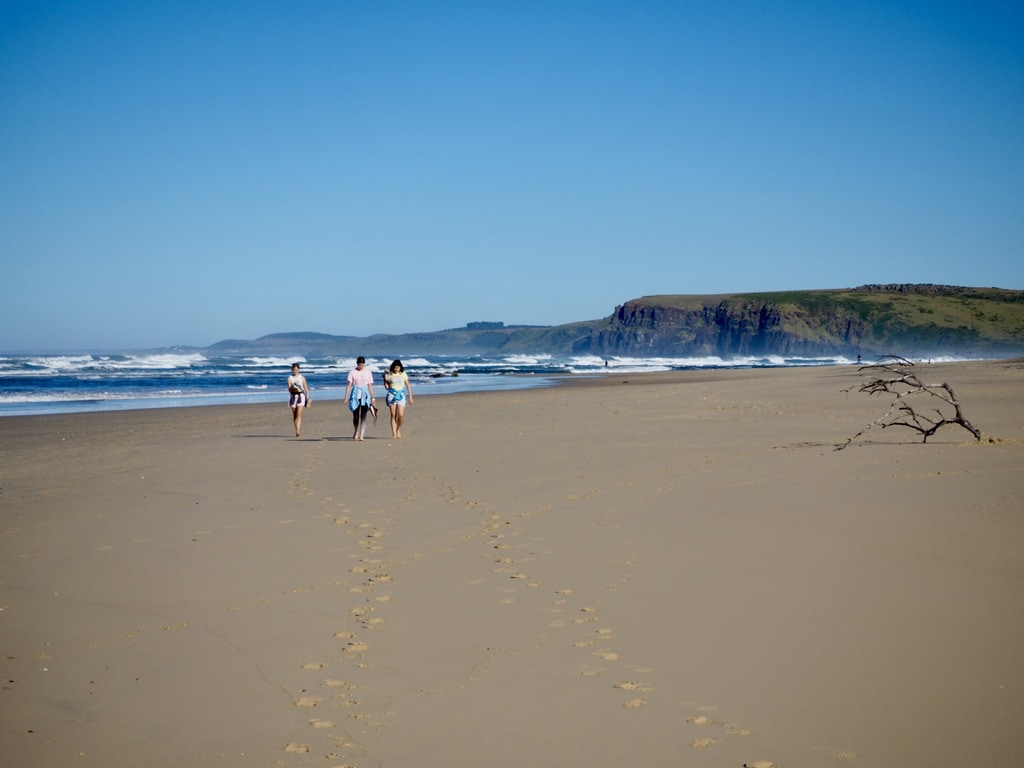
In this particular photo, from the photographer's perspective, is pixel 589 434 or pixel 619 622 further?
pixel 589 434

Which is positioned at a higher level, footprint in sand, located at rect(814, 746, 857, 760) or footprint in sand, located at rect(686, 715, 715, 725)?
footprint in sand, located at rect(814, 746, 857, 760)

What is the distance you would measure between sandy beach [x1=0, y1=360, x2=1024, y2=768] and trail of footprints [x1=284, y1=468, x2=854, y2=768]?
0.02m

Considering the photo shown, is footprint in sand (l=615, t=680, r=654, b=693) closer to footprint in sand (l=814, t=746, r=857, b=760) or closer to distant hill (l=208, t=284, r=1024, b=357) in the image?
footprint in sand (l=814, t=746, r=857, b=760)

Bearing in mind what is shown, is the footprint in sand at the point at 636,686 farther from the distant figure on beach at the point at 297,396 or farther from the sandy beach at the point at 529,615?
the distant figure on beach at the point at 297,396

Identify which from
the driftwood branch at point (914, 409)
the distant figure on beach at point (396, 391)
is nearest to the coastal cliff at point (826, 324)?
the driftwood branch at point (914, 409)

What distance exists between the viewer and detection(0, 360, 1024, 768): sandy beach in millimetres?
3873

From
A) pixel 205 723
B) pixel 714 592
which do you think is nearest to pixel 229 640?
pixel 205 723

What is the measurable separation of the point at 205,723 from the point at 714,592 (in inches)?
133

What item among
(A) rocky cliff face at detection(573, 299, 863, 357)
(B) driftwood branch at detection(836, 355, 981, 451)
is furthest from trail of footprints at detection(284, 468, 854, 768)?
(A) rocky cliff face at detection(573, 299, 863, 357)

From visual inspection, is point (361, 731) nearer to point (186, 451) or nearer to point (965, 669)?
point (965, 669)

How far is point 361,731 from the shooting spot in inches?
156

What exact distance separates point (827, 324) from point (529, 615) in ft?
494

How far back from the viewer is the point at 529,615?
18.2 feet

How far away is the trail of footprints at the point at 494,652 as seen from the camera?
12.6ft
